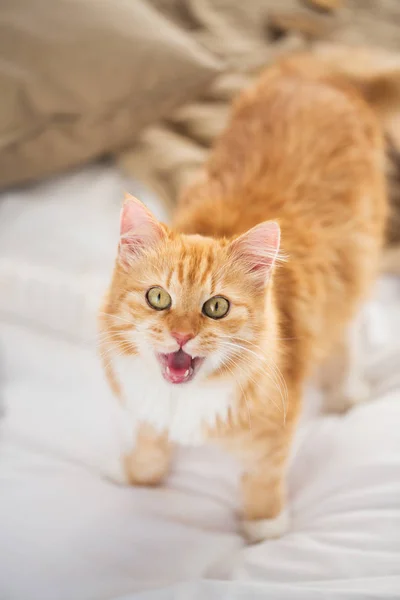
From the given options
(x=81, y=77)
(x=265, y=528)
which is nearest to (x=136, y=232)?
(x=265, y=528)

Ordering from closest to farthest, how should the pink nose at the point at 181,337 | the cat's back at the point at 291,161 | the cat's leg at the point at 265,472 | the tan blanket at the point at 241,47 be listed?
1. the pink nose at the point at 181,337
2. the cat's leg at the point at 265,472
3. the cat's back at the point at 291,161
4. the tan blanket at the point at 241,47

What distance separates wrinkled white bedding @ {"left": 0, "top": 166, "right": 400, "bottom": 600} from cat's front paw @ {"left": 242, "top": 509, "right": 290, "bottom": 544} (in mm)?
22

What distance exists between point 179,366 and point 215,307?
11 centimetres

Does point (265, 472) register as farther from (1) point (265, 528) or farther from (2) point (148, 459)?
(2) point (148, 459)

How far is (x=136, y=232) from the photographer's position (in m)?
0.90

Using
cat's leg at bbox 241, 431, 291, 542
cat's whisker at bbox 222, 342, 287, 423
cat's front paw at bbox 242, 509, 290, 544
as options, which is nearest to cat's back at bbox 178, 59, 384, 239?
cat's whisker at bbox 222, 342, 287, 423

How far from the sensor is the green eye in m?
0.88

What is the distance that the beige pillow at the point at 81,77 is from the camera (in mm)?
1344

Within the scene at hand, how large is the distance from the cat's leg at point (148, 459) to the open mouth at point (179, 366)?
25 cm

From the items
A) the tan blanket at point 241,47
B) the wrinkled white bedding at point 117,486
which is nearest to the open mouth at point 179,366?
the wrinkled white bedding at point 117,486

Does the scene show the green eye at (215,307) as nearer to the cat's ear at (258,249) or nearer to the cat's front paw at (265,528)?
the cat's ear at (258,249)

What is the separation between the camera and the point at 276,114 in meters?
1.27

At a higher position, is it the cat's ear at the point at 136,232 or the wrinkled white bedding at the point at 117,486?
the cat's ear at the point at 136,232

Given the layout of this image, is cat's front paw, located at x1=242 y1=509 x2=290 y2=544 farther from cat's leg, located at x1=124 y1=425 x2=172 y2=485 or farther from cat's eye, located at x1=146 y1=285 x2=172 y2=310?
cat's eye, located at x1=146 y1=285 x2=172 y2=310
